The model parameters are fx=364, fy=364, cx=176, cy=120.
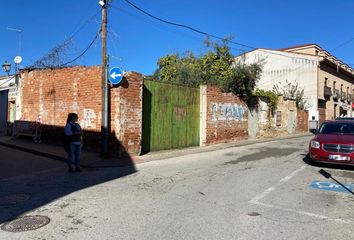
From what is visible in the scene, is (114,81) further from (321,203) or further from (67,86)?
(321,203)

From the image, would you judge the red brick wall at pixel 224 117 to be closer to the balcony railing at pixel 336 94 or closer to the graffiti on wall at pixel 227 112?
the graffiti on wall at pixel 227 112

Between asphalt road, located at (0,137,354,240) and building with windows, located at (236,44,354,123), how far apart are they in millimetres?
27300

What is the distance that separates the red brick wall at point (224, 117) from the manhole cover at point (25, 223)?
1284cm

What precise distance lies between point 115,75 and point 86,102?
2429mm

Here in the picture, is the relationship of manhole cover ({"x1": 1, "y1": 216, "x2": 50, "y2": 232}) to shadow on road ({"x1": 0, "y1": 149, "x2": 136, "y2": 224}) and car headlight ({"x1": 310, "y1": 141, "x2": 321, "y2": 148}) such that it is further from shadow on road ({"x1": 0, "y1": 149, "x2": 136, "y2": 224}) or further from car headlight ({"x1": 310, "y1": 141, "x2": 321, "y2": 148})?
car headlight ({"x1": 310, "y1": 141, "x2": 321, "y2": 148})

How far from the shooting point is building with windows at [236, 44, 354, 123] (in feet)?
119

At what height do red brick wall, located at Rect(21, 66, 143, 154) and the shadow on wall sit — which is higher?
red brick wall, located at Rect(21, 66, 143, 154)

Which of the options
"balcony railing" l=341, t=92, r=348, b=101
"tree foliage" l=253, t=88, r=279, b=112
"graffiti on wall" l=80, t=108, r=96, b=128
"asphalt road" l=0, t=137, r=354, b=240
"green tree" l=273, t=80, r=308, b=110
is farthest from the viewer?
"balcony railing" l=341, t=92, r=348, b=101

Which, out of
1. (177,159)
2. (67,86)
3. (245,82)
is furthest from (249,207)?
(245,82)

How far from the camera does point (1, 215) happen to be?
5934 millimetres

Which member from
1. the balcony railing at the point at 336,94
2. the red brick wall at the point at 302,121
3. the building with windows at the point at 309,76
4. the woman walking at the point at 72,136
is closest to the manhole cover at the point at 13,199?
the woman walking at the point at 72,136

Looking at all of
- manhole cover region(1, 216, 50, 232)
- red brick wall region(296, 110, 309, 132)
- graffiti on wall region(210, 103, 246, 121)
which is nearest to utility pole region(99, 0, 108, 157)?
manhole cover region(1, 216, 50, 232)

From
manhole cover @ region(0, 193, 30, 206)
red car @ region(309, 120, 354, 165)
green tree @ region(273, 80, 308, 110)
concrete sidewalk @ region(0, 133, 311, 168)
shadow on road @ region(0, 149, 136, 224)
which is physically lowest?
manhole cover @ region(0, 193, 30, 206)

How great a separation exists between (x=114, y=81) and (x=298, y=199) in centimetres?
771
